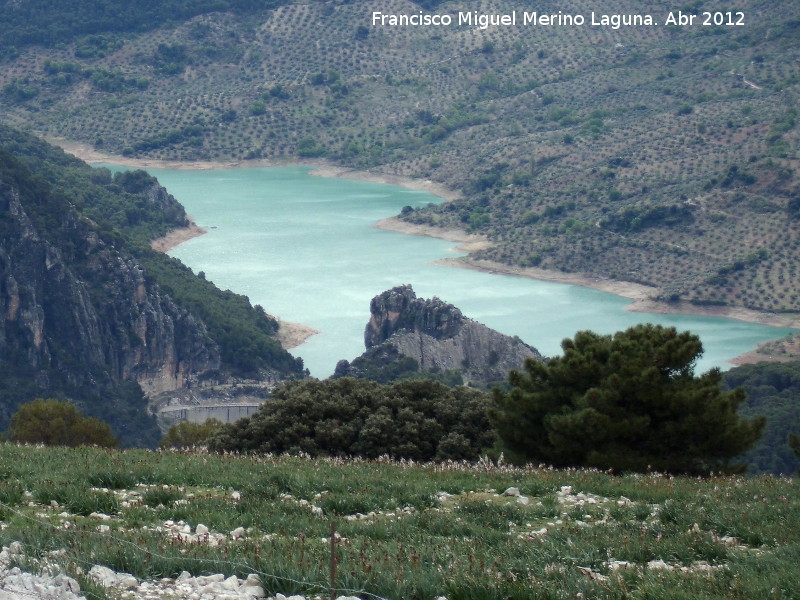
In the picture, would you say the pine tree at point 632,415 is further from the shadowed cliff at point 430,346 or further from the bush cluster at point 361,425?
the shadowed cliff at point 430,346

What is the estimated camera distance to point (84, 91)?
113312 millimetres

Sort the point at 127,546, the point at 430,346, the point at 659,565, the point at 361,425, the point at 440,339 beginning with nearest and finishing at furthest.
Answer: the point at 127,546, the point at 659,565, the point at 361,425, the point at 430,346, the point at 440,339

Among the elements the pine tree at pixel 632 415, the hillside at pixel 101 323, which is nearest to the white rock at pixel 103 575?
the pine tree at pixel 632 415

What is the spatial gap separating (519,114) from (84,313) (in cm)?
6708

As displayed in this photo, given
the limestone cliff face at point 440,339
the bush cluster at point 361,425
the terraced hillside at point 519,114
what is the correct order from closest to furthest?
the bush cluster at point 361,425
the limestone cliff face at point 440,339
the terraced hillside at point 519,114

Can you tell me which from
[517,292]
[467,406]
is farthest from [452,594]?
[517,292]

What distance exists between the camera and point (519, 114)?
108562mm

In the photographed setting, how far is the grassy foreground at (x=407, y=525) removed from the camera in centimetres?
726

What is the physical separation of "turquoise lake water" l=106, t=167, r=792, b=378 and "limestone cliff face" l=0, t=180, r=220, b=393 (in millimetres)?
5968

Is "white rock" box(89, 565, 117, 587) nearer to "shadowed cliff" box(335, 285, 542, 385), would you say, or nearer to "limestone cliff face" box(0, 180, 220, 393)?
"shadowed cliff" box(335, 285, 542, 385)

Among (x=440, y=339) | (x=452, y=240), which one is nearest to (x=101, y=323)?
(x=440, y=339)

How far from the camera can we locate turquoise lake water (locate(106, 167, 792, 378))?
59844mm

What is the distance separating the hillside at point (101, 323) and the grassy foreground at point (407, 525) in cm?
2844

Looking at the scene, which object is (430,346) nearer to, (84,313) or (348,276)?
(84,313)
